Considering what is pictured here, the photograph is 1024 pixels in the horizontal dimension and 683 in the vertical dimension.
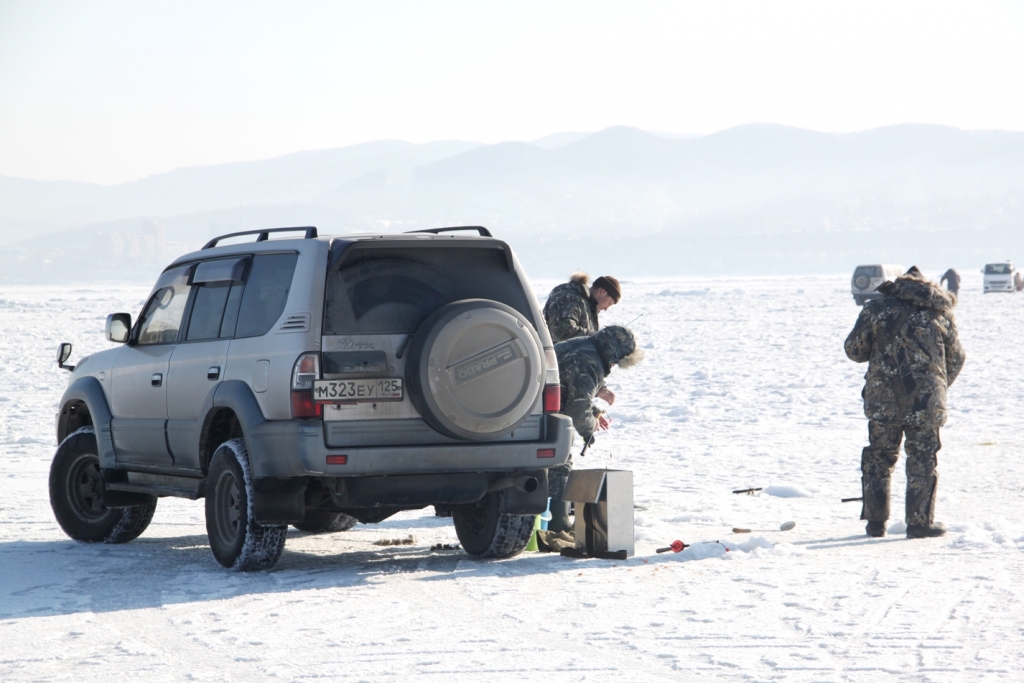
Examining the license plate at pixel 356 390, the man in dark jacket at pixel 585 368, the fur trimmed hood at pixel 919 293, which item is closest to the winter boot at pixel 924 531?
the fur trimmed hood at pixel 919 293

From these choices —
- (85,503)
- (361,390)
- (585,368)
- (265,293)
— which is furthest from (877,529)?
(85,503)

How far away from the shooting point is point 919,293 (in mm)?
8523

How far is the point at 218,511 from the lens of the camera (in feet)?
24.2

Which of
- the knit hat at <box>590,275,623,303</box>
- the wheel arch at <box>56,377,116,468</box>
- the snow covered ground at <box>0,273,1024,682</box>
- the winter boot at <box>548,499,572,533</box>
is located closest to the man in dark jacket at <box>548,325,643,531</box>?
the winter boot at <box>548,499,572,533</box>

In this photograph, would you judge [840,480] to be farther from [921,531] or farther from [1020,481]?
[921,531]

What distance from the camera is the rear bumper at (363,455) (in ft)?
22.1

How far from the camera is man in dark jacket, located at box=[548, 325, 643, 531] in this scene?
8.12 meters

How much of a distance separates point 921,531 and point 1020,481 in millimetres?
2879

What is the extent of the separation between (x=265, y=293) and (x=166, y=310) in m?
1.28

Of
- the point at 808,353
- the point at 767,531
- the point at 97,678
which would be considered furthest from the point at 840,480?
the point at 808,353

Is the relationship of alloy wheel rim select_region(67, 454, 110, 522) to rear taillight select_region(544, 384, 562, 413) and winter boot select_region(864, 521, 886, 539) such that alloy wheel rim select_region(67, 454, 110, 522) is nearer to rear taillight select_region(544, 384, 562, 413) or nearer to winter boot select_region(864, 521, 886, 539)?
rear taillight select_region(544, 384, 562, 413)

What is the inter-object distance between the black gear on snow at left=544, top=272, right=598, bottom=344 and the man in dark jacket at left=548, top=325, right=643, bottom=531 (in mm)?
1188

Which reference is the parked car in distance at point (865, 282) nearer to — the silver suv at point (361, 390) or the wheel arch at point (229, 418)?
the silver suv at point (361, 390)

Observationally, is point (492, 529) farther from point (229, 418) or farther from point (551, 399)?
point (229, 418)
